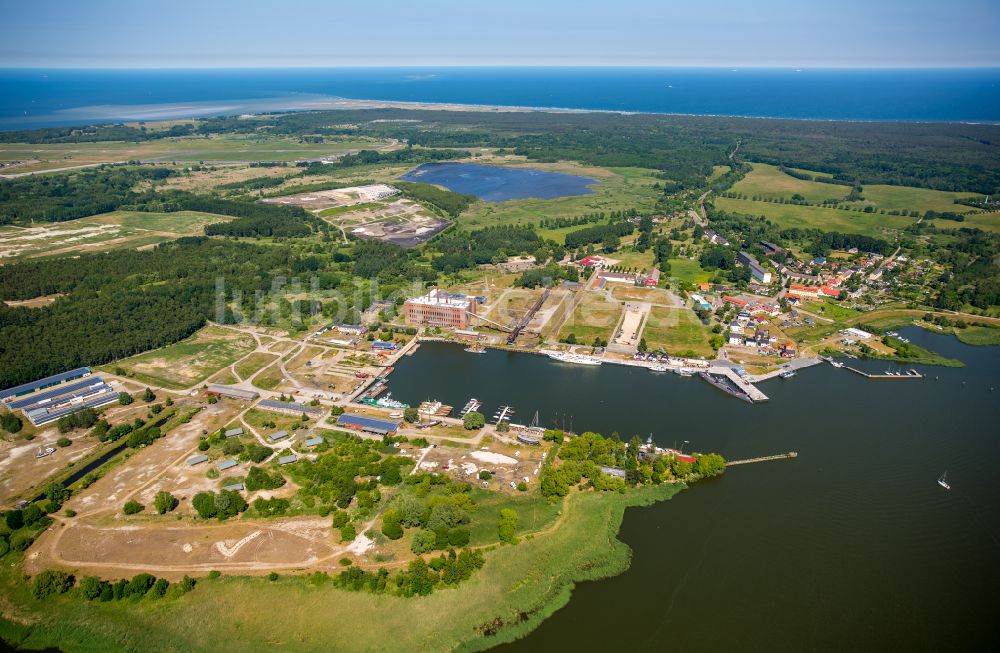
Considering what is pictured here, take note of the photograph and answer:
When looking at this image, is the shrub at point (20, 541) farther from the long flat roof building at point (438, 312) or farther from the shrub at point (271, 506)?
the long flat roof building at point (438, 312)

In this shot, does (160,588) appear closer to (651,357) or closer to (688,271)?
(651,357)

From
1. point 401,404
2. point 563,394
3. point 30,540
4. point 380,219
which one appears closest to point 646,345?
point 563,394

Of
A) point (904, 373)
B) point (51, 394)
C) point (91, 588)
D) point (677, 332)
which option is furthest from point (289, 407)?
point (904, 373)

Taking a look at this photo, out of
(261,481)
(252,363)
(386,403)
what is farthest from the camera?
(252,363)

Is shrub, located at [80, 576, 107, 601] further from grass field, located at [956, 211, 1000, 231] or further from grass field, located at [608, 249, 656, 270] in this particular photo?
grass field, located at [956, 211, 1000, 231]

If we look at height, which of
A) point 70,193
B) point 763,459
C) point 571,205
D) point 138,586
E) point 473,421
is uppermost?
point 571,205

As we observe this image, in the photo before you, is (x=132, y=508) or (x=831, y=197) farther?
(x=831, y=197)

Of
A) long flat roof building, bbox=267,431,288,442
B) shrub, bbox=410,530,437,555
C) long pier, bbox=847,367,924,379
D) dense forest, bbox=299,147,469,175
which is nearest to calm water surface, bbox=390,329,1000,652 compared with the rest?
long pier, bbox=847,367,924,379
